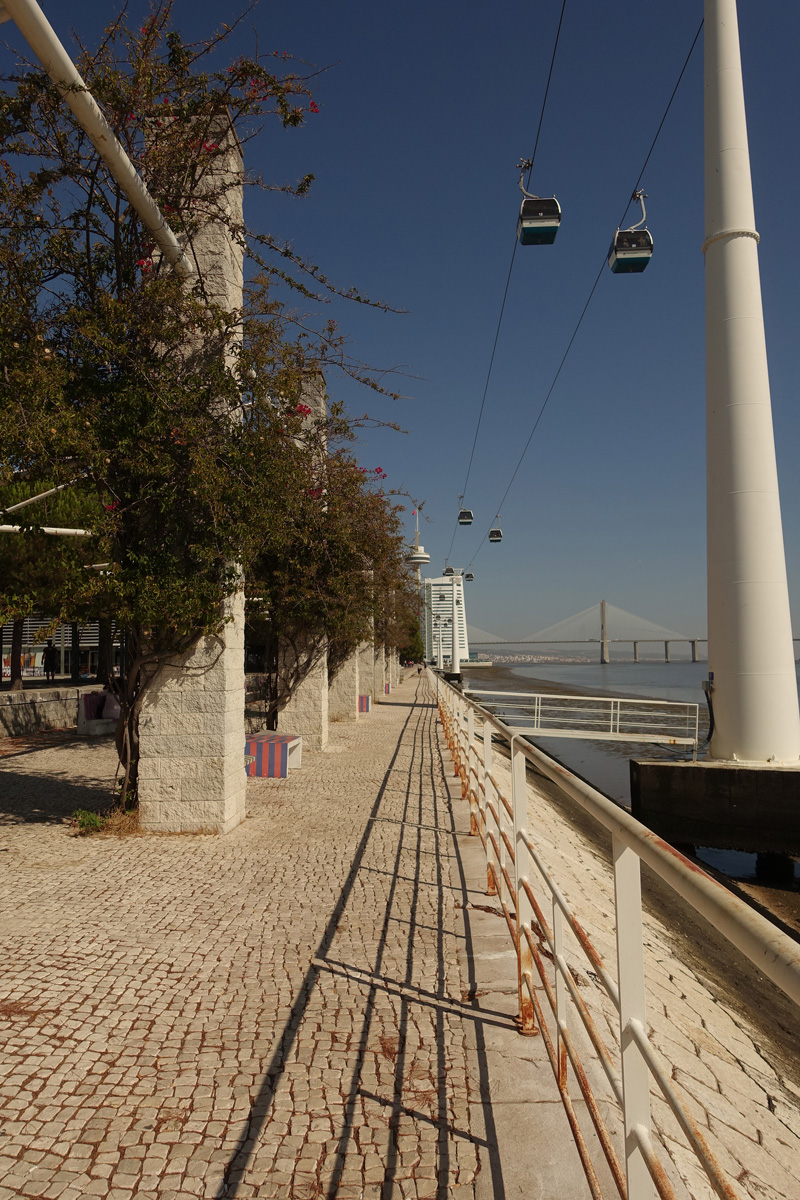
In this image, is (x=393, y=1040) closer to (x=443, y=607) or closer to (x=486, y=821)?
(x=486, y=821)

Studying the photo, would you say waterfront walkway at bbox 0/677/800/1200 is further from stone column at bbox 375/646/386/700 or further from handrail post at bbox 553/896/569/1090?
stone column at bbox 375/646/386/700

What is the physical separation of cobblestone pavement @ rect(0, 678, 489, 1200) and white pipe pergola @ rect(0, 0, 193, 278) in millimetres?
5367

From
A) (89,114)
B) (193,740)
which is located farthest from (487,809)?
(89,114)

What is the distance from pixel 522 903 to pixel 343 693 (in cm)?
1503

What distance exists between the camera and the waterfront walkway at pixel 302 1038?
2.29 meters

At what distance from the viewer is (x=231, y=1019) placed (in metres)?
3.24

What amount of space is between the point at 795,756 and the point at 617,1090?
33.1ft

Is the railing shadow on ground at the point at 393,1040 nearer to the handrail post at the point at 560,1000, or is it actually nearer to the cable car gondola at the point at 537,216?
the handrail post at the point at 560,1000

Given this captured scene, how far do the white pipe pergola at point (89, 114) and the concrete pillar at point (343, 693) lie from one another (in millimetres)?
12104

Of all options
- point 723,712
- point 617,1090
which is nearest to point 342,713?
point 723,712

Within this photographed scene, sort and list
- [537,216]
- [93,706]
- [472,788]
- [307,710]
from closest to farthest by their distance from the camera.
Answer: [472,788]
[537,216]
[307,710]
[93,706]

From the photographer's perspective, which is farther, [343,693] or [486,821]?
[343,693]

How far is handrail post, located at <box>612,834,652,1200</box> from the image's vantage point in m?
1.63

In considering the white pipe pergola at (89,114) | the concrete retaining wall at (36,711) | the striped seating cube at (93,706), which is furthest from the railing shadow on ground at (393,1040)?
the concrete retaining wall at (36,711)
